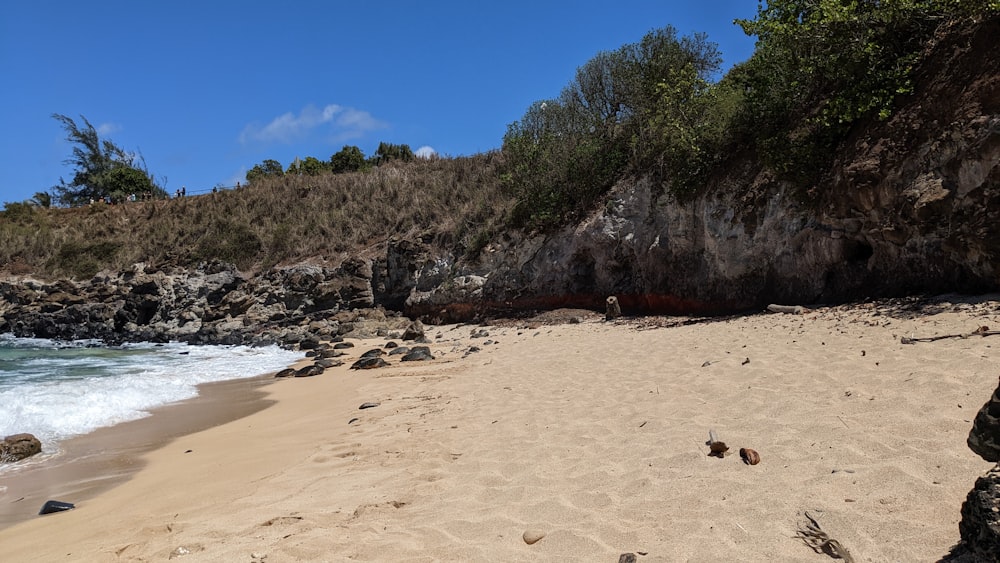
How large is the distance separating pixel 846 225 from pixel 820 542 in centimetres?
916

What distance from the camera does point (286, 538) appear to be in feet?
10.5

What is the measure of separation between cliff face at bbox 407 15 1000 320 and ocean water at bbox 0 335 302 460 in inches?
393

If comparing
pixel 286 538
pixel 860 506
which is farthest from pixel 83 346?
pixel 860 506

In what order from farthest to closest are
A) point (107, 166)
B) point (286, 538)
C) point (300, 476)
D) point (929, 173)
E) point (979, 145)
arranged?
1. point (107, 166)
2. point (929, 173)
3. point (979, 145)
4. point (300, 476)
5. point (286, 538)

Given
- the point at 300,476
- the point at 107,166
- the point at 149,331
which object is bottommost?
the point at 300,476

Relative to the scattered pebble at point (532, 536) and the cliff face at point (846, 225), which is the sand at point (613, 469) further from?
the cliff face at point (846, 225)

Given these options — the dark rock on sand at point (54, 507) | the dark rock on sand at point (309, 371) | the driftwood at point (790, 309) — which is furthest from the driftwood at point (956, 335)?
the dark rock on sand at point (309, 371)

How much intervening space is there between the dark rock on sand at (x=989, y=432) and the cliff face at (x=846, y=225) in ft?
21.8

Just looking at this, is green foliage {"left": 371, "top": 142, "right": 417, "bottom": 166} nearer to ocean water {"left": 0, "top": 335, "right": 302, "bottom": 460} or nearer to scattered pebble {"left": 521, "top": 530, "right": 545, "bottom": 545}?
ocean water {"left": 0, "top": 335, "right": 302, "bottom": 460}

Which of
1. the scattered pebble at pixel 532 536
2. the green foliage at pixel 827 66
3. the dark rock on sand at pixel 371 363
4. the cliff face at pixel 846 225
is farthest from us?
the dark rock on sand at pixel 371 363

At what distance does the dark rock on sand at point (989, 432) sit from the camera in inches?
85.5

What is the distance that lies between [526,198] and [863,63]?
35.3 feet

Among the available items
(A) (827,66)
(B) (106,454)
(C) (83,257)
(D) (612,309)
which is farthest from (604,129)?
(C) (83,257)

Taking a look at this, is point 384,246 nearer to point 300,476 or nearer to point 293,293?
point 293,293
